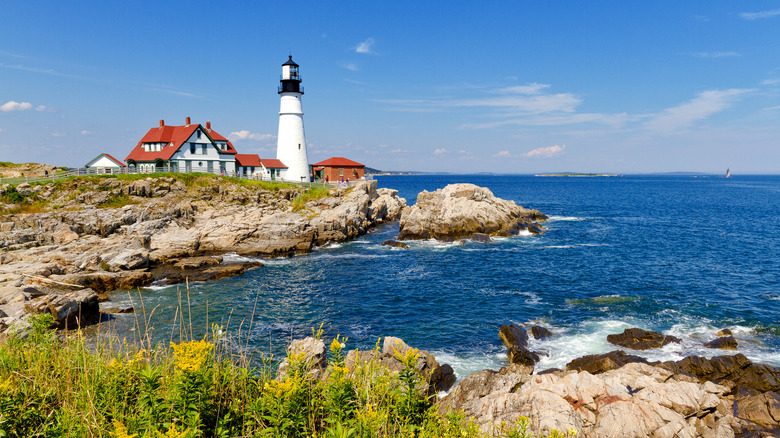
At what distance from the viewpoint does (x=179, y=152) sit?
56.8 meters

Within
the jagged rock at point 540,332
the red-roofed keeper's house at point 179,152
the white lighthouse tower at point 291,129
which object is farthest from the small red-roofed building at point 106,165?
the jagged rock at point 540,332

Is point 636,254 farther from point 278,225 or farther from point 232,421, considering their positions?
point 232,421

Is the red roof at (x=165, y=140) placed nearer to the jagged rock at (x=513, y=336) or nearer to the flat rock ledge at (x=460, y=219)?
the flat rock ledge at (x=460, y=219)

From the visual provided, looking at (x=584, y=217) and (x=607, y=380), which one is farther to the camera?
(x=584, y=217)

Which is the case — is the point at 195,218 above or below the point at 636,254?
above

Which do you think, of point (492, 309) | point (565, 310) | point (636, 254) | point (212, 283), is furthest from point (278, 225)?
point (636, 254)

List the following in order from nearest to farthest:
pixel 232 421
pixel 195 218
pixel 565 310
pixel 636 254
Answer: pixel 232 421
pixel 565 310
pixel 636 254
pixel 195 218

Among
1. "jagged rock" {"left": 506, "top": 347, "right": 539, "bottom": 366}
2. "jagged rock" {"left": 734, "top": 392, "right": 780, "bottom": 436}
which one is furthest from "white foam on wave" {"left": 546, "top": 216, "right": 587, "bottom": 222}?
"jagged rock" {"left": 734, "top": 392, "right": 780, "bottom": 436}

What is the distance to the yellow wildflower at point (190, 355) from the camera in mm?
6004

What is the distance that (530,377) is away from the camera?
14320 mm

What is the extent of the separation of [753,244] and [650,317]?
34.1 meters

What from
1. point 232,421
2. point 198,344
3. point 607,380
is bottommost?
point 607,380

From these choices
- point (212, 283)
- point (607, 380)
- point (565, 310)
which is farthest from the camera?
point (212, 283)

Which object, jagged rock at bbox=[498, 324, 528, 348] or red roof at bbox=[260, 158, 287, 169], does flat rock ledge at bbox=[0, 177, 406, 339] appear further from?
jagged rock at bbox=[498, 324, 528, 348]
